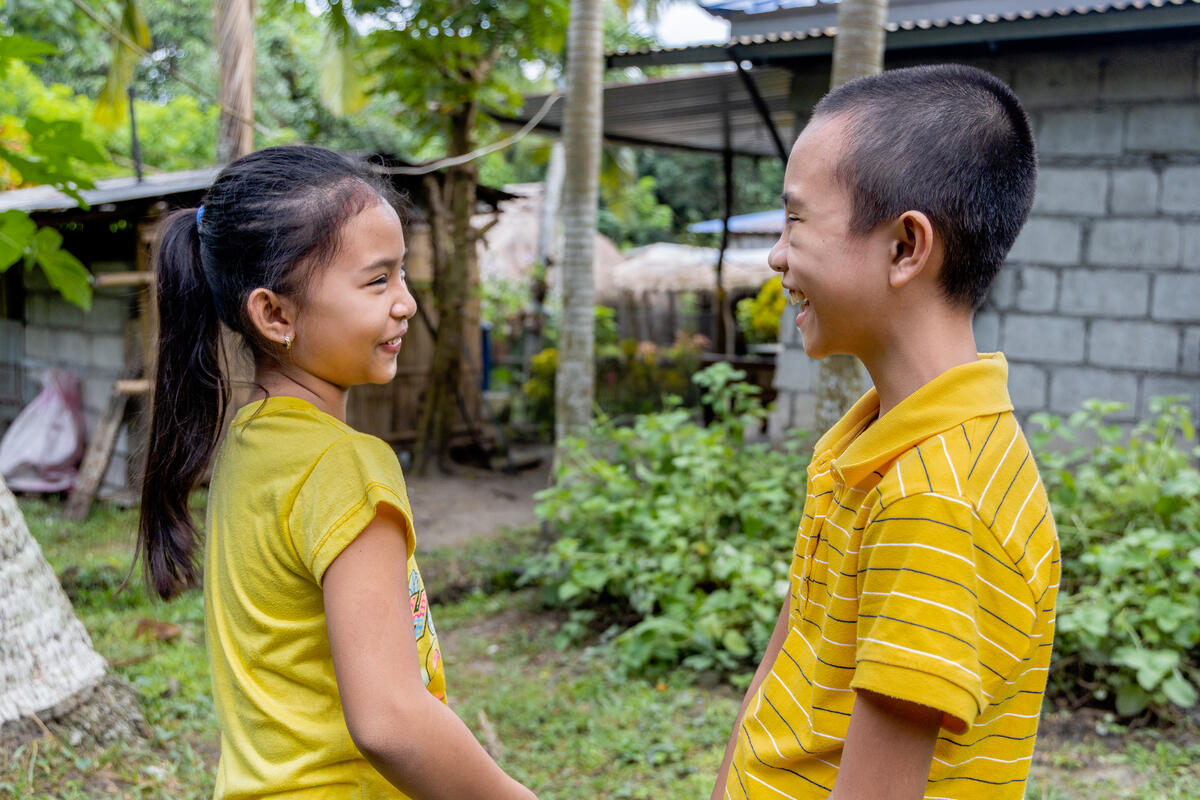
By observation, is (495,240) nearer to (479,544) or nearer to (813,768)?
(479,544)

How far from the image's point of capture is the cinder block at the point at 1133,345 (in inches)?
233

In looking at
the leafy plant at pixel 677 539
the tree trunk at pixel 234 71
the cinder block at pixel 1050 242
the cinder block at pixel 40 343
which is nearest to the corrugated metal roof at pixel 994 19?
the cinder block at pixel 1050 242

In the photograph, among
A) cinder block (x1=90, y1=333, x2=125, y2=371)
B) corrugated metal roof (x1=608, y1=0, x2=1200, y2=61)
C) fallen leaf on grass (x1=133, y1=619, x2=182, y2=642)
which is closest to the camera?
fallen leaf on grass (x1=133, y1=619, x2=182, y2=642)

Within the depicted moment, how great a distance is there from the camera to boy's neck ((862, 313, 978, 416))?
3.72 ft

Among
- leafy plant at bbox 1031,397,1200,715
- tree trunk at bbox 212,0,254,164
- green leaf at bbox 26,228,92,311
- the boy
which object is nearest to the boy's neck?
the boy

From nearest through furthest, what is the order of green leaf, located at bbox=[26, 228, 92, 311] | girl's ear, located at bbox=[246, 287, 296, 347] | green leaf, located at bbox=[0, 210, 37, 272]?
girl's ear, located at bbox=[246, 287, 296, 347] < green leaf, located at bbox=[0, 210, 37, 272] < green leaf, located at bbox=[26, 228, 92, 311]

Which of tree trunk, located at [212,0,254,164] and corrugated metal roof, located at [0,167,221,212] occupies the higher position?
tree trunk, located at [212,0,254,164]

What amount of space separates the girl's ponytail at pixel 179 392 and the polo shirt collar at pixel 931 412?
955 millimetres

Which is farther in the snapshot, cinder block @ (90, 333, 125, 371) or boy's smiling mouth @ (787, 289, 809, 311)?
cinder block @ (90, 333, 125, 371)

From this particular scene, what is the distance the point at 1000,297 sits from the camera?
640 centimetres

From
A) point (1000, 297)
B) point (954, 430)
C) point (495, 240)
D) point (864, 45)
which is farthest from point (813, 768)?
point (495, 240)

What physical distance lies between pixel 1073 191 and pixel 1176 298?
88 centimetres

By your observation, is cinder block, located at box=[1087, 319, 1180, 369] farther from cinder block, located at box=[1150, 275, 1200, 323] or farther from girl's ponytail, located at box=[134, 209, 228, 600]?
girl's ponytail, located at box=[134, 209, 228, 600]

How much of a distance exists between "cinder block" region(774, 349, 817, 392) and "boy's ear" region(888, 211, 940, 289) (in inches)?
236
